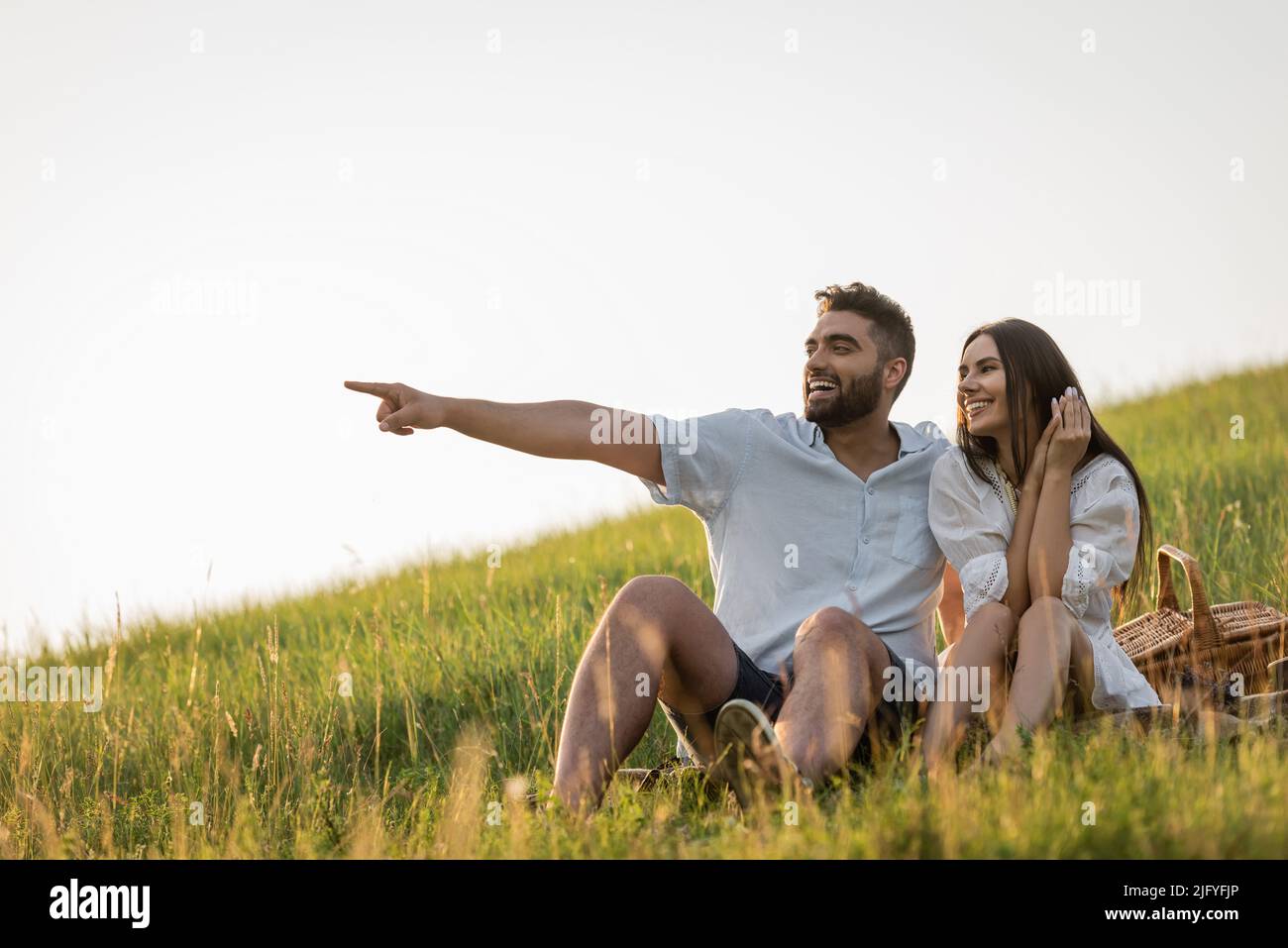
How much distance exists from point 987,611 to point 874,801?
1.12 meters

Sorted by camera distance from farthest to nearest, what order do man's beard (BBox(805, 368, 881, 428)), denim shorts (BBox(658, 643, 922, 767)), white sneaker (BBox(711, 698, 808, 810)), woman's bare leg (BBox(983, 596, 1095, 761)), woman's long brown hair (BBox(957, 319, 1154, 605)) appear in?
man's beard (BBox(805, 368, 881, 428))
woman's long brown hair (BBox(957, 319, 1154, 605))
denim shorts (BBox(658, 643, 922, 767))
woman's bare leg (BBox(983, 596, 1095, 761))
white sneaker (BBox(711, 698, 808, 810))

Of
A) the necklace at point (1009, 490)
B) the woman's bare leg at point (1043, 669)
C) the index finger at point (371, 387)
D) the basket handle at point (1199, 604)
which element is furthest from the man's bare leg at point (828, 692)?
the index finger at point (371, 387)

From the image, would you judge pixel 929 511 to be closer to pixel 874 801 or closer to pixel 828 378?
pixel 828 378

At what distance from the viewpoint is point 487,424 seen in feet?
13.9

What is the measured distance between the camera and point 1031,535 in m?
4.36

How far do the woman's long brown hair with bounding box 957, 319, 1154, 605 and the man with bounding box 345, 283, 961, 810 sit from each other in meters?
0.37

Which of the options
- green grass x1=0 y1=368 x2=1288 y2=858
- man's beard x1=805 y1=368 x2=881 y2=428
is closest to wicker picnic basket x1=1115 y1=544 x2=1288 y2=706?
green grass x1=0 y1=368 x2=1288 y2=858

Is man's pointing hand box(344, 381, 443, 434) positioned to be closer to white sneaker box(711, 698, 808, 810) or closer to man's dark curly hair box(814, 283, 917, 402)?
white sneaker box(711, 698, 808, 810)

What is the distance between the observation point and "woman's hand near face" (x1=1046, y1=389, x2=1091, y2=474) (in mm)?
4371

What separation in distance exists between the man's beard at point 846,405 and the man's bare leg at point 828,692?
1.04 meters

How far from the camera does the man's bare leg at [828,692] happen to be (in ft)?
12.3

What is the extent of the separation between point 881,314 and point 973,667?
1652mm

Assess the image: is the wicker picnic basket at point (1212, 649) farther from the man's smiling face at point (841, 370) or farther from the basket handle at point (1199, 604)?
the man's smiling face at point (841, 370)
